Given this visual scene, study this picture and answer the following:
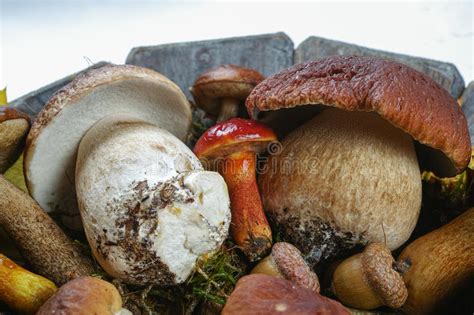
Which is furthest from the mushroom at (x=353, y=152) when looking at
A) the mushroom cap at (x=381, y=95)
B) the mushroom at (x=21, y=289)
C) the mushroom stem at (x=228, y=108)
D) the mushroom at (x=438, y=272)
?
the mushroom at (x=21, y=289)

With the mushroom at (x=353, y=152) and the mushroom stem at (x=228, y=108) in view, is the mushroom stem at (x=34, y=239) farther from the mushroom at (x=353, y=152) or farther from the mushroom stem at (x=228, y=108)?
the mushroom stem at (x=228, y=108)

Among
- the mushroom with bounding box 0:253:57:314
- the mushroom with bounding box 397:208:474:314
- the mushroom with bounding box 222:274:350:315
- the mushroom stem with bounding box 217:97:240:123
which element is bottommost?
the mushroom with bounding box 397:208:474:314

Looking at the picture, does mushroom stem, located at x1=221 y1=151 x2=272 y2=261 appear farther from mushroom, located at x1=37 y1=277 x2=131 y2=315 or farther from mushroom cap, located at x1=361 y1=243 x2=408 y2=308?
mushroom, located at x1=37 y1=277 x2=131 y2=315

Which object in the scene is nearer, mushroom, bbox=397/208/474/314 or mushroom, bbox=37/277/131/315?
mushroom, bbox=37/277/131/315

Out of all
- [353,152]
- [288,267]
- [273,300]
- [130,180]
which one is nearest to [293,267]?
[288,267]

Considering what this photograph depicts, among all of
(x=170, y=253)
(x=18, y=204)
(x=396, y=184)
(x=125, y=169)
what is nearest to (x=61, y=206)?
(x=18, y=204)

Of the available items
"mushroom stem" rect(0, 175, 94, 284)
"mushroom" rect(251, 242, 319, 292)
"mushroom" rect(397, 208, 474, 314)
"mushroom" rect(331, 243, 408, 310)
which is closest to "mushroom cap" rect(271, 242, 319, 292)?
"mushroom" rect(251, 242, 319, 292)

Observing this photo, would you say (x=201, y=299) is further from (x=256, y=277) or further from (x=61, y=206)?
(x=61, y=206)
